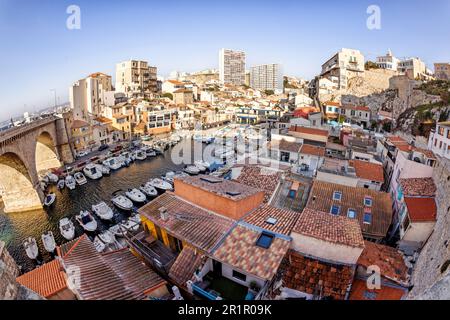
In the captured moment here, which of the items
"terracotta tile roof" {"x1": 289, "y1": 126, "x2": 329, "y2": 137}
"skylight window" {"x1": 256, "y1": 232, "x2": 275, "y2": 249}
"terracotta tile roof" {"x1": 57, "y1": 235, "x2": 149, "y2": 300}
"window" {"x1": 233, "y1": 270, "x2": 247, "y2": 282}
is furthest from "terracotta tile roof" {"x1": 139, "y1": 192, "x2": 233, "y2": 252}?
"terracotta tile roof" {"x1": 289, "y1": 126, "x2": 329, "y2": 137}

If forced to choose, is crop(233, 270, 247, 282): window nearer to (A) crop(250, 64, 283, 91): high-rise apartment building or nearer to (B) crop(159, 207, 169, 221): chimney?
(B) crop(159, 207, 169, 221): chimney

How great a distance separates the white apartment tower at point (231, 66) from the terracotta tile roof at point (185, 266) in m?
121

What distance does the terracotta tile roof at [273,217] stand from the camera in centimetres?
1135

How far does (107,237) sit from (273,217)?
13547mm

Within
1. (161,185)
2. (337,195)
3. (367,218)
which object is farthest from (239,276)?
(161,185)

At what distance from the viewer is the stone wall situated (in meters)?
7.35

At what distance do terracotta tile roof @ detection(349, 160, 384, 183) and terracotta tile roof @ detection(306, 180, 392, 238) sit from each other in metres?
3.14

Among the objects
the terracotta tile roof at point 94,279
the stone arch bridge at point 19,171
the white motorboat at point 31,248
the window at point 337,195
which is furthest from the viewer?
the stone arch bridge at point 19,171

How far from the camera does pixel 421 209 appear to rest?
1296 cm

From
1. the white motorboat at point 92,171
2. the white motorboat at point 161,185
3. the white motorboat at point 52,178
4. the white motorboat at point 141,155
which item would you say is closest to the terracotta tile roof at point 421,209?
the white motorboat at point 161,185

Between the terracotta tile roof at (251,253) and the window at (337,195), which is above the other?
the window at (337,195)

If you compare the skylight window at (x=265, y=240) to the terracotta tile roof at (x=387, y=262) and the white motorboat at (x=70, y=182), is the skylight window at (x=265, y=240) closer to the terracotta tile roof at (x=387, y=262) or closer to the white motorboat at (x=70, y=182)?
the terracotta tile roof at (x=387, y=262)

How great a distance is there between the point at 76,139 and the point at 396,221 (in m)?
39.7
